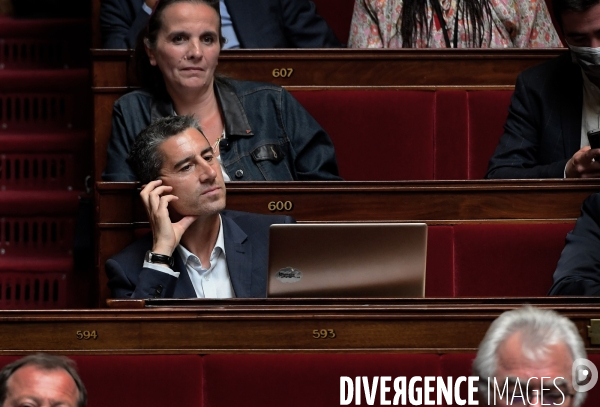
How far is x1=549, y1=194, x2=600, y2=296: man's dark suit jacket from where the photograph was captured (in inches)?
47.6

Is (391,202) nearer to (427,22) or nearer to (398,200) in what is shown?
(398,200)

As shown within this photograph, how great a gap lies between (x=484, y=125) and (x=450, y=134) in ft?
0.16

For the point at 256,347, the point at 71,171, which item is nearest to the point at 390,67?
the point at 71,171

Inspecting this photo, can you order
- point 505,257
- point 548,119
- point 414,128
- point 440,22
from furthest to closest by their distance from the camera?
1. point 440,22
2. point 414,128
3. point 548,119
4. point 505,257

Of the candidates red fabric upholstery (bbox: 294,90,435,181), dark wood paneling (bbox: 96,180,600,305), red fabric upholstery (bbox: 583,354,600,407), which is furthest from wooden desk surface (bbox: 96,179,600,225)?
red fabric upholstery (bbox: 583,354,600,407)

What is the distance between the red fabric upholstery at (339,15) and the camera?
2143 millimetres

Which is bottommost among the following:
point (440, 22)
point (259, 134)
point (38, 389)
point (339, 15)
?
point (38, 389)

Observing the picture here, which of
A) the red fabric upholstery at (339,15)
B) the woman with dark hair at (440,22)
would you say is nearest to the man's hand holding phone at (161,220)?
the woman with dark hair at (440,22)

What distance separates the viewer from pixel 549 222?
1.37m

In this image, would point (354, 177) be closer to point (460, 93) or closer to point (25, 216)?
point (460, 93)

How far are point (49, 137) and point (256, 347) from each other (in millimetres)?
802

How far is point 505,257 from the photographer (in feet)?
4.46

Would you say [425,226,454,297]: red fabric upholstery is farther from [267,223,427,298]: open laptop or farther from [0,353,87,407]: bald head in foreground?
[0,353,87,407]: bald head in foreground

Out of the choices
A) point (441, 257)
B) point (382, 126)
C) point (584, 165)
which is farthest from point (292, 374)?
point (382, 126)
